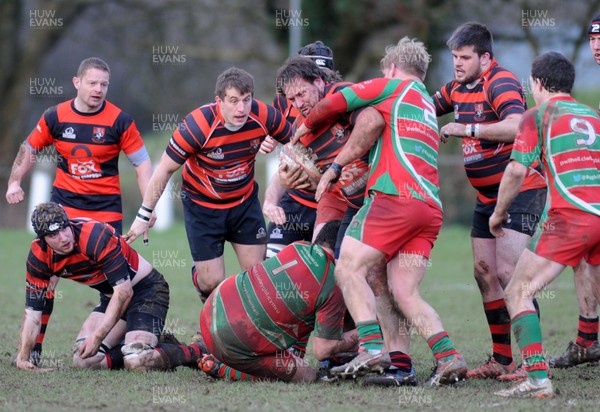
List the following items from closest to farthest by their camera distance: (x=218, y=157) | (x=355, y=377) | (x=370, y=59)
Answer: (x=355, y=377), (x=218, y=157), (x=370, y=59)

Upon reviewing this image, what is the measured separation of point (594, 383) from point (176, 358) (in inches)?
115

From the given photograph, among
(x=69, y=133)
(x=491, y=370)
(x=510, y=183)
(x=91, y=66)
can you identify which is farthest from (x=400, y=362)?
(x=91, y=66)

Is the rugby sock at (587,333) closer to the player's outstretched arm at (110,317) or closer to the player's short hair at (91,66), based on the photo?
the player's outstretched arm at (110,317)

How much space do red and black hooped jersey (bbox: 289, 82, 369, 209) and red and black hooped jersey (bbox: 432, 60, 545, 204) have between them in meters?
0.91

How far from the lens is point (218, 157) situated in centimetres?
692

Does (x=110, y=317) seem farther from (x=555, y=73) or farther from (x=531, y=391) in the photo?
(x=555, y=73)

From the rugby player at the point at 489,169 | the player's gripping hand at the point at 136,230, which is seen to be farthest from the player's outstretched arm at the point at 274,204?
the rugby player at the point at 489,169

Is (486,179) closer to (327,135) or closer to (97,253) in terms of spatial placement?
(327,135)

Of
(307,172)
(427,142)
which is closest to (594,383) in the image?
(427,142)

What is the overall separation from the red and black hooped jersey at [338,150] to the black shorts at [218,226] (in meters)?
1.30

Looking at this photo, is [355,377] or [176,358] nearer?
[355,377]

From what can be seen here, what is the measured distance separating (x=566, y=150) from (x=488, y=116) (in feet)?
3.53

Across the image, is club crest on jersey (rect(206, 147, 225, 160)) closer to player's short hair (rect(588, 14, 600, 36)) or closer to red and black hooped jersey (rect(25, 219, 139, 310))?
red and black hooped jersey (rect(25, 219, 139, 310))

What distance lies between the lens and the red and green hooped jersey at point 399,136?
18.3 ft
